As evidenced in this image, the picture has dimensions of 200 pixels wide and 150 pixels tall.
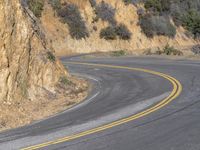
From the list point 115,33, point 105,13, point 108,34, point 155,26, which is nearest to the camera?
point 108,34

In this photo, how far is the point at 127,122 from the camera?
15.1 meters

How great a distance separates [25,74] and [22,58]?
74 centimetres

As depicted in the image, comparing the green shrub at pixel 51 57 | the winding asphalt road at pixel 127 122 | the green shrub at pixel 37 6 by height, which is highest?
the green shrub at pixel 37 6

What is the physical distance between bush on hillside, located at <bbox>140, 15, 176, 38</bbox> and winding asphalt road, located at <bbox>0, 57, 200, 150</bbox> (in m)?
34.1

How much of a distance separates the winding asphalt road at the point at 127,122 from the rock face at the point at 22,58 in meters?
2.53

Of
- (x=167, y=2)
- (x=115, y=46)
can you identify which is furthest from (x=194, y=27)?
(x=115, y=46)

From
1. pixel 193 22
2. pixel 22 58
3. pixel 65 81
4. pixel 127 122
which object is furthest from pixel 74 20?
pixel 127 122

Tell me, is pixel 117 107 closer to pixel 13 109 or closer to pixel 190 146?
pixel 13 109

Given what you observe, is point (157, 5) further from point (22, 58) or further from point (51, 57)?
point (22, 58)

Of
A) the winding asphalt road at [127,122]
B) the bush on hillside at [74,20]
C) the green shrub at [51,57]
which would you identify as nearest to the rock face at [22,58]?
the green shrub at [51,57]

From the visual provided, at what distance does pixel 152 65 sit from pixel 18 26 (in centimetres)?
1380

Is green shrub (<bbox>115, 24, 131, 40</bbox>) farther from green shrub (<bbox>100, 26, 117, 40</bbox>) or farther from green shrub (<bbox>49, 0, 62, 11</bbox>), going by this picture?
green shrub (<bbox>49, 0, 62, 11</bbox>)

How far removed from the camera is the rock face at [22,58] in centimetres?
2044

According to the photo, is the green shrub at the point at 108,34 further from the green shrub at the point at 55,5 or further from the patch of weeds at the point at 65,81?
the patch of weeds at the point at 65,81
